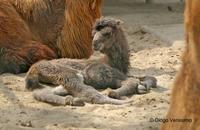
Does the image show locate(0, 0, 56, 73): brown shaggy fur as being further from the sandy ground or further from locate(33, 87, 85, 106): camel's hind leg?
locate(33, 87, 85, 106): camel's hind leg

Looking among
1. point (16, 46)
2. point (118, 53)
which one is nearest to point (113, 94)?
point (118, 53)

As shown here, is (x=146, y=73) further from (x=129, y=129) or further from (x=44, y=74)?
(x=129, y=129)

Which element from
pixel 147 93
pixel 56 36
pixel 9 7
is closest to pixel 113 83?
pixel 147 93

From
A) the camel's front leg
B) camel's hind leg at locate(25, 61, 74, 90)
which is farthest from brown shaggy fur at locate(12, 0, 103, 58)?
the camel's front leg

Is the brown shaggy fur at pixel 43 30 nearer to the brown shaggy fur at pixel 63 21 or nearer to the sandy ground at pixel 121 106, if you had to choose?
the brown shaggy fur at pixel 63 21

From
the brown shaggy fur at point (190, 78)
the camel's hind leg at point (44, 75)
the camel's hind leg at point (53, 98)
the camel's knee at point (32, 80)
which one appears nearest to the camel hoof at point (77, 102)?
the camel's hind leg at point (53, 98)

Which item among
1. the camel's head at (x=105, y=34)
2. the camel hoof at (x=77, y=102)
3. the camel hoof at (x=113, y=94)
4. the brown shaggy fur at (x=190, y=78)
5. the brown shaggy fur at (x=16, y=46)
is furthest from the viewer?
the brown shaggy fur at (x=16, y=46)

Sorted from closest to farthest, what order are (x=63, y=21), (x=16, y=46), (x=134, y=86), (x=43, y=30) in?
(x=134, y=86) → (x=16, y=46) → (x=63, y=21) → (x=43, y=30)

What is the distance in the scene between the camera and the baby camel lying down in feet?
17.7

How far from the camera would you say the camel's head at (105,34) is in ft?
18.4

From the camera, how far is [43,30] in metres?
6.79

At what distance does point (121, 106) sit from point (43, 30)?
1.91 m

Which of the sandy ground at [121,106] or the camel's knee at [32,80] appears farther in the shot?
the camel's knee at [32,80]

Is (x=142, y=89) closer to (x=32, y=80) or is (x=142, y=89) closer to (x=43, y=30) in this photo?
(x=32, y=80)
